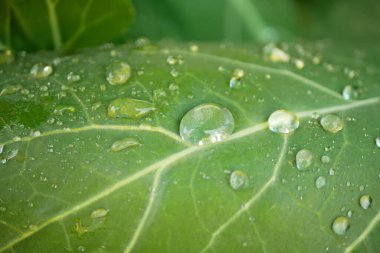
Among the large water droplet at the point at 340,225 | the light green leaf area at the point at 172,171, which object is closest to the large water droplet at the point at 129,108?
the light green leaf area at the point at 172,171

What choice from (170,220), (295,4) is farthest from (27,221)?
(295,4)

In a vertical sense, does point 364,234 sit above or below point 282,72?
below

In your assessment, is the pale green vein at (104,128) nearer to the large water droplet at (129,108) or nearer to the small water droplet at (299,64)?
the large water droplet at (129,108)

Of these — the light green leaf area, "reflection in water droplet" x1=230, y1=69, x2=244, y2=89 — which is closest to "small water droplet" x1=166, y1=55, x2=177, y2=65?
the light green leaf area

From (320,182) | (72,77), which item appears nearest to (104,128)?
(72,77)

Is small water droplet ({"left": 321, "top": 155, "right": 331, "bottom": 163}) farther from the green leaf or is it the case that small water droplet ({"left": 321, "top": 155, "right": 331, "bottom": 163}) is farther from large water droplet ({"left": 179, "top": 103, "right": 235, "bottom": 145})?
the green leaf

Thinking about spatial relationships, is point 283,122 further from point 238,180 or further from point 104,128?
point 104,128
